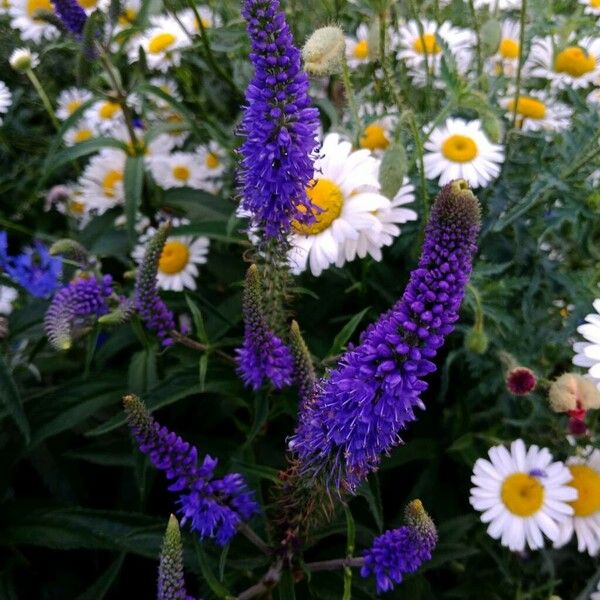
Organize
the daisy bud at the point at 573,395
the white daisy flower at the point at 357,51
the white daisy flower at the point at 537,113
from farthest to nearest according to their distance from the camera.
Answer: the white daisy flower at the point at 357,51
the white daisy flower at the point at 537,113
the daisy bud at the point at 573,395

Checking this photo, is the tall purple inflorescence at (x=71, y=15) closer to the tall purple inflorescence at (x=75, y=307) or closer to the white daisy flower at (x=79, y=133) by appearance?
the tall purple inflorescence at (x=75, y=307)

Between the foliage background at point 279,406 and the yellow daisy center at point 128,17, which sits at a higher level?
the yellow daisy center at point 128,17

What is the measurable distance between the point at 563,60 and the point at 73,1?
1172mm

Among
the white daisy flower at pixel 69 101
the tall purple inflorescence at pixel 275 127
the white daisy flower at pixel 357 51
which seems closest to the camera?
the tall purple inflorescence at pixel 275 127

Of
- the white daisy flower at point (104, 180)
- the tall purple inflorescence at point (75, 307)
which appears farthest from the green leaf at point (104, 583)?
the white daisy flower at point (104, 180)

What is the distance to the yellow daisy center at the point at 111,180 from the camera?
1855mm

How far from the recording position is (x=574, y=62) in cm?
180

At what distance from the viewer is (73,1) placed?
141 cm

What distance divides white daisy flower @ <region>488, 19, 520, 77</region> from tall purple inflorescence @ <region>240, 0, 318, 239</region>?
3.75ft

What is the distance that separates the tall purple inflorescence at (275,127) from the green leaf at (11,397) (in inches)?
19.6

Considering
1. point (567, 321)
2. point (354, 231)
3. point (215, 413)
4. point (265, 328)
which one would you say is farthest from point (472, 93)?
point (215, 413)

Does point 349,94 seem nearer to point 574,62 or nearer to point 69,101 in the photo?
point 574,62

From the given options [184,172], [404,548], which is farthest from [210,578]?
[184,172]

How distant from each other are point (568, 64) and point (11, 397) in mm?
1509
